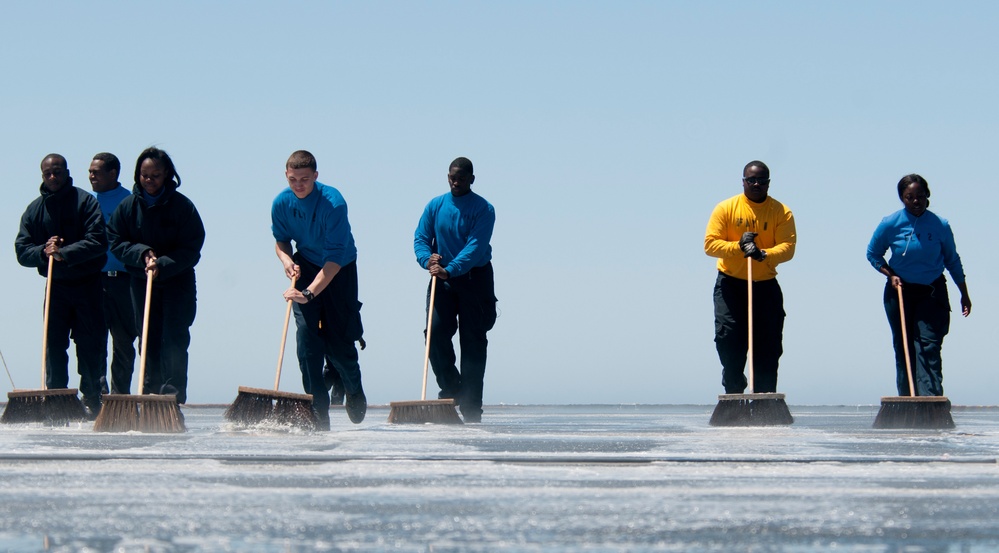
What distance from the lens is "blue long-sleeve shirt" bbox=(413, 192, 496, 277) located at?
11477 millimetres

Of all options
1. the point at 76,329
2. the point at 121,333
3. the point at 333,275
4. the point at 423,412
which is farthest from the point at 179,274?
the point at 423,412

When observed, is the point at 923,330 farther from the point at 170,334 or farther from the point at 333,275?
the point at 170,334

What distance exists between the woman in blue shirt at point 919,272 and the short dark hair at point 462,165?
10.4ft

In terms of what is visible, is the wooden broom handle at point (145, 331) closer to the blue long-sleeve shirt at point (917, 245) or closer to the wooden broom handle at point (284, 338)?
the wooden broom handle at point (284, 338)

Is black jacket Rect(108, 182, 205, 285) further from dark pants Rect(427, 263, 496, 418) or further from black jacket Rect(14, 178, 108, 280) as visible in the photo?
dark pants Rect(427, 263, 496, 418)

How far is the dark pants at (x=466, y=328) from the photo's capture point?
1169 cm

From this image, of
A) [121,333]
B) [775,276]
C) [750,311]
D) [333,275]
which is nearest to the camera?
[333,275]

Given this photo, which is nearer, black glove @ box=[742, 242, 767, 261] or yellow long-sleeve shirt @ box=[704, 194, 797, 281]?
black glove @ box=[742, 242, 767, 261]

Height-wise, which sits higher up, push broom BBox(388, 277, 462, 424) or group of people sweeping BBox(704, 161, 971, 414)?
group of people sweeping BBox(704, 161, 971, 414)

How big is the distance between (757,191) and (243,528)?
25.5ft

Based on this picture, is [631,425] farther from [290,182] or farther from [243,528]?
[243,528]

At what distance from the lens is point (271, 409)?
8578 millimetres

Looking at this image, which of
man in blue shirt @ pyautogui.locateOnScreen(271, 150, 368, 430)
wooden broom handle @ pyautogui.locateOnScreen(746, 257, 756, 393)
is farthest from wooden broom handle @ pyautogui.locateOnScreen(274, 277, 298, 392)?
wooden broom handle @ pyautogui.locateOnScreen(746, 257, 756, 393)

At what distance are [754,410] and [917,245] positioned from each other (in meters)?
2.54
